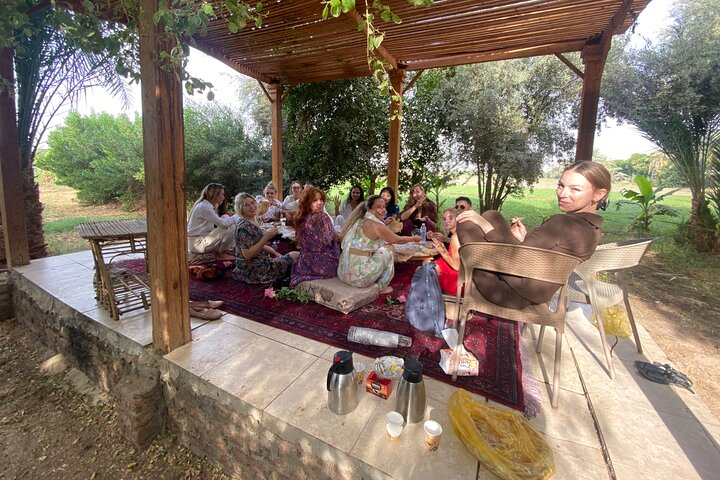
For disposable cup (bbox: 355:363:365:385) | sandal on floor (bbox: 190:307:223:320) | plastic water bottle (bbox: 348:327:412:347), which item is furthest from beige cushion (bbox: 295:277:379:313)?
disposable cup (bbox: 355:363:365:385)

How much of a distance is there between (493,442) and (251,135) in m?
11.9

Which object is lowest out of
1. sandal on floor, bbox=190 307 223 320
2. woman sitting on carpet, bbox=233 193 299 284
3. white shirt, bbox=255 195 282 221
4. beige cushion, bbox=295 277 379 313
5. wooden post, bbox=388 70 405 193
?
sandal on floor, bbox=190 307 223 320

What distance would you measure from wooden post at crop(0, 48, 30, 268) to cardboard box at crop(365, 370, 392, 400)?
17.4 feet

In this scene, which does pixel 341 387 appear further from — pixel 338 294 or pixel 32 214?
pixel 32 214

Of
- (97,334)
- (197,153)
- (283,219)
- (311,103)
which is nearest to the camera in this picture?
(97,334)

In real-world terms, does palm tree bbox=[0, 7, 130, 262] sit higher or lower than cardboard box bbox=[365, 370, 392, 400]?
higher

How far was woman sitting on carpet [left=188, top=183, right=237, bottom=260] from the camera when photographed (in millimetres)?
4594

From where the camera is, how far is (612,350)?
2787 mm

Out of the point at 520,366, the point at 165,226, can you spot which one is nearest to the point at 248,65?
the point at 165,226

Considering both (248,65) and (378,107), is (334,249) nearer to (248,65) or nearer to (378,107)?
(248,65)

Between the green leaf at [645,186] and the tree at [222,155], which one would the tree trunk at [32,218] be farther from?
the green leaf at [645,186]

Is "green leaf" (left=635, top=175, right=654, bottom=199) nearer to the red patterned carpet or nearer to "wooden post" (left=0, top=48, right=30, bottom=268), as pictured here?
the red patterned carpet

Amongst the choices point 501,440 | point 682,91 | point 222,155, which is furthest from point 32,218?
point 682,91

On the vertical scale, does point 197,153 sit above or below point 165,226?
above
